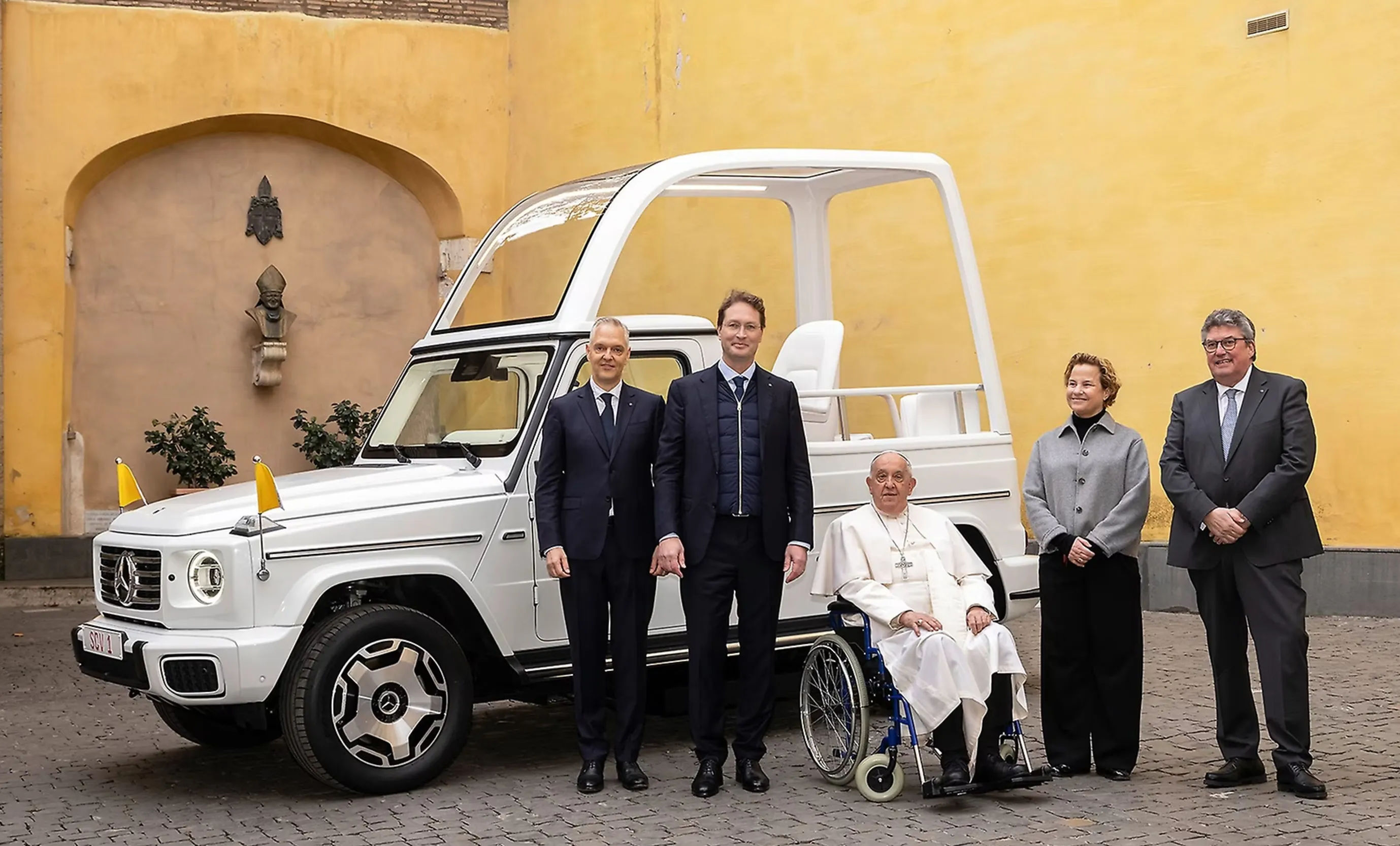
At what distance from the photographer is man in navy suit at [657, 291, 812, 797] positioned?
20.0ft

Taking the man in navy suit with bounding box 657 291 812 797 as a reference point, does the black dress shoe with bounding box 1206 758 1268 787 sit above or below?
below

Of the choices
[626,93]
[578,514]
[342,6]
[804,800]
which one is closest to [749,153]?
[578,514]

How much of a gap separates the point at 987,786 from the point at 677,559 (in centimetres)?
145

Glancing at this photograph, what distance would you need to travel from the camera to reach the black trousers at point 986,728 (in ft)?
18.9

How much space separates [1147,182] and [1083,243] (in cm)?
66

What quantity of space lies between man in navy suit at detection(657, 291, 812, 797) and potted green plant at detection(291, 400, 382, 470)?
31.5 feet

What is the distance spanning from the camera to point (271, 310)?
1558 centimetres

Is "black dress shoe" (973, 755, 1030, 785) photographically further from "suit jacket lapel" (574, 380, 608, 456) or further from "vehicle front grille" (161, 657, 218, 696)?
"vehicle front grille" (161, 657, 218, 696)

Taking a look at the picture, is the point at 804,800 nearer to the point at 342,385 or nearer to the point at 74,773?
the point at 74,773

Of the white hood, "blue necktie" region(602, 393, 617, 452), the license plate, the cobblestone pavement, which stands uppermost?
"blue necktie" region(602, 393, 617, 452)

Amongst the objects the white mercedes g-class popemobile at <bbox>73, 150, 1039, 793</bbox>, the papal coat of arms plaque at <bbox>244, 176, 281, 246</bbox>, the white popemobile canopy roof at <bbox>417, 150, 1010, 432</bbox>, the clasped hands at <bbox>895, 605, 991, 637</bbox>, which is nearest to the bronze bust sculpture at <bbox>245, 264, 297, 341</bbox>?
the papal coat of arms plaque at <bbox>244, 176, 281, 246</bbox>

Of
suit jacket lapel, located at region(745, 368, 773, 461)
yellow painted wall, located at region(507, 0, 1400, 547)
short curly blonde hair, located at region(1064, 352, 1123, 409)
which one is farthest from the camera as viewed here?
yellow painted wall, located at region(507, 0, 1400, 547)

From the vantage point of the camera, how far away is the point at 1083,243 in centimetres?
1171

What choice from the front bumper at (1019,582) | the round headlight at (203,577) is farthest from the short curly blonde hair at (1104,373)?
the round headlight at (203,577)
